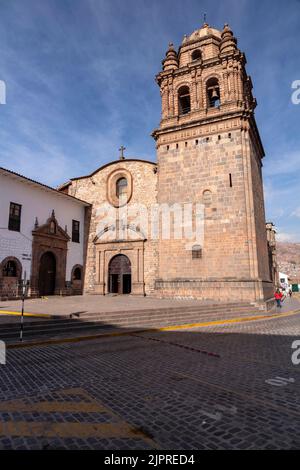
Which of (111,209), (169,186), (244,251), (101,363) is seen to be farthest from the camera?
(111,209)

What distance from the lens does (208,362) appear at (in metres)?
5.84

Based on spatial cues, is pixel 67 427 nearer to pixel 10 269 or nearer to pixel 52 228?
pixel 10 269

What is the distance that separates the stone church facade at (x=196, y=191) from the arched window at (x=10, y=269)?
641cm

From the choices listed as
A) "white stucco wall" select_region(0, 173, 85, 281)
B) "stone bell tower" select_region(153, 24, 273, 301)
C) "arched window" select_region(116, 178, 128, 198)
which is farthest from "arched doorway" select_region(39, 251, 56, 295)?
"stone bell tower" select_region(153, 24, 273, 301)

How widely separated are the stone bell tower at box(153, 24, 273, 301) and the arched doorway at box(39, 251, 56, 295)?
786cm

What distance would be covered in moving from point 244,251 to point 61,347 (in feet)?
40.8

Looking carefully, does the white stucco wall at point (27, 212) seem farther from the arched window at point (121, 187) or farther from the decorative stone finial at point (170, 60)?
the decorative stone finial at point (170, 60)

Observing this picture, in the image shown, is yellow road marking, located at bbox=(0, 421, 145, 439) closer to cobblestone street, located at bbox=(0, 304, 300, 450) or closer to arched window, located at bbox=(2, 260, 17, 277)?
cobblestone street, located at bbox=(0, 304, 300, 450)

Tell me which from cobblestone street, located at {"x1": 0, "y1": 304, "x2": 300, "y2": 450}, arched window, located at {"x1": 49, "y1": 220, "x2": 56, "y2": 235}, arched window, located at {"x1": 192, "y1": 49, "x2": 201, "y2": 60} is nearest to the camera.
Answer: cobblestone street, located at {"x1": 0, "y1": 304, "x2": 300, "y2": 450}

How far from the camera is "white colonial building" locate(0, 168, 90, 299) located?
17.4 m

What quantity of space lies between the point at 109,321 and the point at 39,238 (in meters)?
11.7

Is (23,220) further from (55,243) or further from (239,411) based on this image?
(239,411)

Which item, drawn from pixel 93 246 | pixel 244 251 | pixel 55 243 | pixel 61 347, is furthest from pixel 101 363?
pixel 93 246

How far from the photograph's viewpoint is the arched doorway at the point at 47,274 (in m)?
20.1
